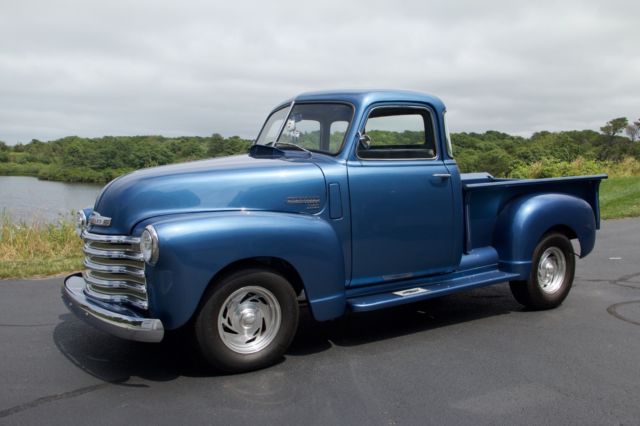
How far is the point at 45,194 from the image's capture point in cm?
711

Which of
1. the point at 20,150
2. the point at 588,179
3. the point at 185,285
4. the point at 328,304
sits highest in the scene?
the point at 20,150

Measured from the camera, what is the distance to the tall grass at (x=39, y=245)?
26.9ft

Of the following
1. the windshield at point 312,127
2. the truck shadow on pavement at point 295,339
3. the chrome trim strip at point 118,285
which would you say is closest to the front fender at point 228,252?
the chrome trim strip at point 118,285

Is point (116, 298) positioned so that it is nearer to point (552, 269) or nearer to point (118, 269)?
point (118, 269)

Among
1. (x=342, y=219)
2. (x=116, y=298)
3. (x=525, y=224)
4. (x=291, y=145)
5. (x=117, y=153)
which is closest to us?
(x=116, y=298)

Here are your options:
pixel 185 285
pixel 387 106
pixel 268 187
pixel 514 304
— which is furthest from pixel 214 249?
pixel 514 304

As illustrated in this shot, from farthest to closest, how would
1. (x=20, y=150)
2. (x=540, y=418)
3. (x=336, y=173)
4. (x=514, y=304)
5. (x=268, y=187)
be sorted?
(x=20, y=150), (x=514, y=304), (x=336, y=173), (x=268, y=187), (x=540, y=418)

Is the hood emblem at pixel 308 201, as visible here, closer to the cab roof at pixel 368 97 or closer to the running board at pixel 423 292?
the running board at pixel 423 292

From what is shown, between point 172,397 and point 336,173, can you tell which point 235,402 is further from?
point 336,173

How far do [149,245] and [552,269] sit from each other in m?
4.26

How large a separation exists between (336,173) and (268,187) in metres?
0.61

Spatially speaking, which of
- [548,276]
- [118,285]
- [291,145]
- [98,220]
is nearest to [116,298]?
[118,285]

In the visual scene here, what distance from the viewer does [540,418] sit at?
3.55 metres

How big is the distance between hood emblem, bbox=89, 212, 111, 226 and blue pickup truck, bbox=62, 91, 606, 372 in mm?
12
